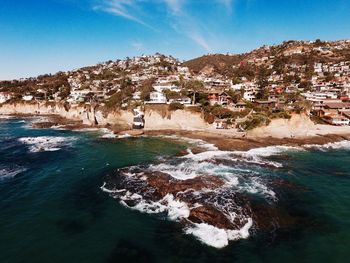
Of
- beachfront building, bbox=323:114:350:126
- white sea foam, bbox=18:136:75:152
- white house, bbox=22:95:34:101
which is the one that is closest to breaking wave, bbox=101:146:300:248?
white sea foam, bbox=18:136:75:152

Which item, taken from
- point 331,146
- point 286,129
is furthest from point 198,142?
point 331,146

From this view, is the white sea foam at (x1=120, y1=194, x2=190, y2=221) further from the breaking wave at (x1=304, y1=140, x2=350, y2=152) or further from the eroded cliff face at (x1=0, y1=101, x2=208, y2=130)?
the eroded cliff face at (x1=0, y1=101, x2=208, y2=130)

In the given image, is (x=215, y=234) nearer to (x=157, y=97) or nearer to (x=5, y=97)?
(x=157, y=97)

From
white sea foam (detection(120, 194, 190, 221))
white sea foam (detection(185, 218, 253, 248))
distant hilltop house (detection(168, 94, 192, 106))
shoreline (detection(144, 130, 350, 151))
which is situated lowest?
white sea foam (detection(185, 218, 253, 248))

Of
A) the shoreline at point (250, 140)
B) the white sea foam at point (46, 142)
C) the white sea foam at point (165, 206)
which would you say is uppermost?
the shoreline at point (250, 140)

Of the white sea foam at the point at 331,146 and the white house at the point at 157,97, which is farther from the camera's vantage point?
the white house at the point at 157,97

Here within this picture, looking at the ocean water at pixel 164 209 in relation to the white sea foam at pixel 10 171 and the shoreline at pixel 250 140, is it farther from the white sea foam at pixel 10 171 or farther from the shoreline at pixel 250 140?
the shoreline at pixel 250 140

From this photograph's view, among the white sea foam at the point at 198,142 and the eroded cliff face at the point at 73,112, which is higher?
the eroded cliff face at the point at 73,112

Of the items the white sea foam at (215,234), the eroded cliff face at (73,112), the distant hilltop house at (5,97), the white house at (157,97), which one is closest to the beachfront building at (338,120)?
the white house at (157,97)
